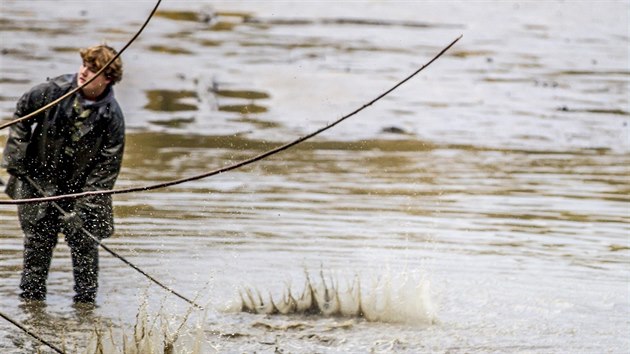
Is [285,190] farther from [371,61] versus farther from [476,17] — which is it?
[476,17]

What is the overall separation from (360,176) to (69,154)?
6.13 m

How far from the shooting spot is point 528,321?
809 centimetres

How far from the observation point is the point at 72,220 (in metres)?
7.94

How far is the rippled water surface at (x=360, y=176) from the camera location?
804cm

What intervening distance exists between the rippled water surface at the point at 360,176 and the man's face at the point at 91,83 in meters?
1.25

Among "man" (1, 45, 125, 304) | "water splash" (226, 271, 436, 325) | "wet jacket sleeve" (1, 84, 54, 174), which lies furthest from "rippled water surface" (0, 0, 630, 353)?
"wet jacket sleeve" (1, 84, 54, 174)

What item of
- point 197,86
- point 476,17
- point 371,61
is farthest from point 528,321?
point 476,17

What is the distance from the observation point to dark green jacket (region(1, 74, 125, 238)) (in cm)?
766

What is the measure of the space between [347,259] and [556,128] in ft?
29.1

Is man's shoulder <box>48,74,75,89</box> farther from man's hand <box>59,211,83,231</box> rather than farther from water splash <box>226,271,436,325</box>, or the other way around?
water splash <box>226,271,436,325</box>

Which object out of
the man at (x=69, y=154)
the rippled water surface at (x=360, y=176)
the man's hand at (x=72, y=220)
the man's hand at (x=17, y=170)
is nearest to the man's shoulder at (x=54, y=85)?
the man at (x=69, y=154)

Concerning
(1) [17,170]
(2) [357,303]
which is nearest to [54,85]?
(1) [17,170]

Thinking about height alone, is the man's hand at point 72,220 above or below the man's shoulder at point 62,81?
below

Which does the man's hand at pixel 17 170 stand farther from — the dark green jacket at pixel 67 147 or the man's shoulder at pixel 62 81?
the man's shoulder at pixel 62 81
